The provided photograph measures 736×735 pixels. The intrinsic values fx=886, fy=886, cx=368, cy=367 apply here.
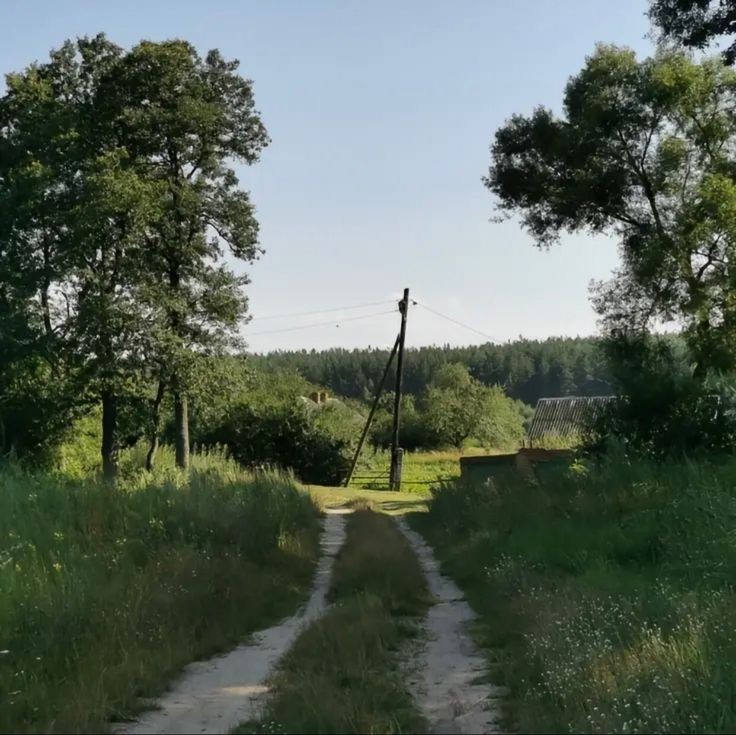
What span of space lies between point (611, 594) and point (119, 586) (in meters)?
5.19

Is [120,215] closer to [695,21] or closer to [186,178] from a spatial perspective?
[186,178]

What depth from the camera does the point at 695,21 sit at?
13.4m

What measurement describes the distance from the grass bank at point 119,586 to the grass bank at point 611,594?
284cm

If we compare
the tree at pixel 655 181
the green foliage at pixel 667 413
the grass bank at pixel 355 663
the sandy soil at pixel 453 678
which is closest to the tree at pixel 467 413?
the tree at pixel 655 181

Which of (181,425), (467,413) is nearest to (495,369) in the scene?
(467,413)

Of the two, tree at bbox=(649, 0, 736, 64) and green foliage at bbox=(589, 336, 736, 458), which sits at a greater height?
tree at bbox=(649, 0, 736, 64)

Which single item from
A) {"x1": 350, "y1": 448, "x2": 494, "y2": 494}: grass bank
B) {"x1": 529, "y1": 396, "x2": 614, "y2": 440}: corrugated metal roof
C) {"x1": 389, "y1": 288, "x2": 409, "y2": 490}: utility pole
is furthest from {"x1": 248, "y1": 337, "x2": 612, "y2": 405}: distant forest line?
{"x1": 389, "y1": 288, "x2": 409, "y2": 490}: utility pole

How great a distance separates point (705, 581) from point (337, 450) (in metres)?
38.3

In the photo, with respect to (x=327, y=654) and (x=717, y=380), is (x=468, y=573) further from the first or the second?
(x=717, y=380)

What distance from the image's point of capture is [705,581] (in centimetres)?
938

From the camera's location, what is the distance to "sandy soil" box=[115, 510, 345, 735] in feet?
20.8

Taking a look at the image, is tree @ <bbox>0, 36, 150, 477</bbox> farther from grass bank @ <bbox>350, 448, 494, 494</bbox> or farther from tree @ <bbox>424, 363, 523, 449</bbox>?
tree @ <bbox>424, 363, 523, 449</bbox>

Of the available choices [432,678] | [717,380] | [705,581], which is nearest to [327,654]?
[432,678]

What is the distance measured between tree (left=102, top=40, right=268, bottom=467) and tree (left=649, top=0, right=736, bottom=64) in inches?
892
